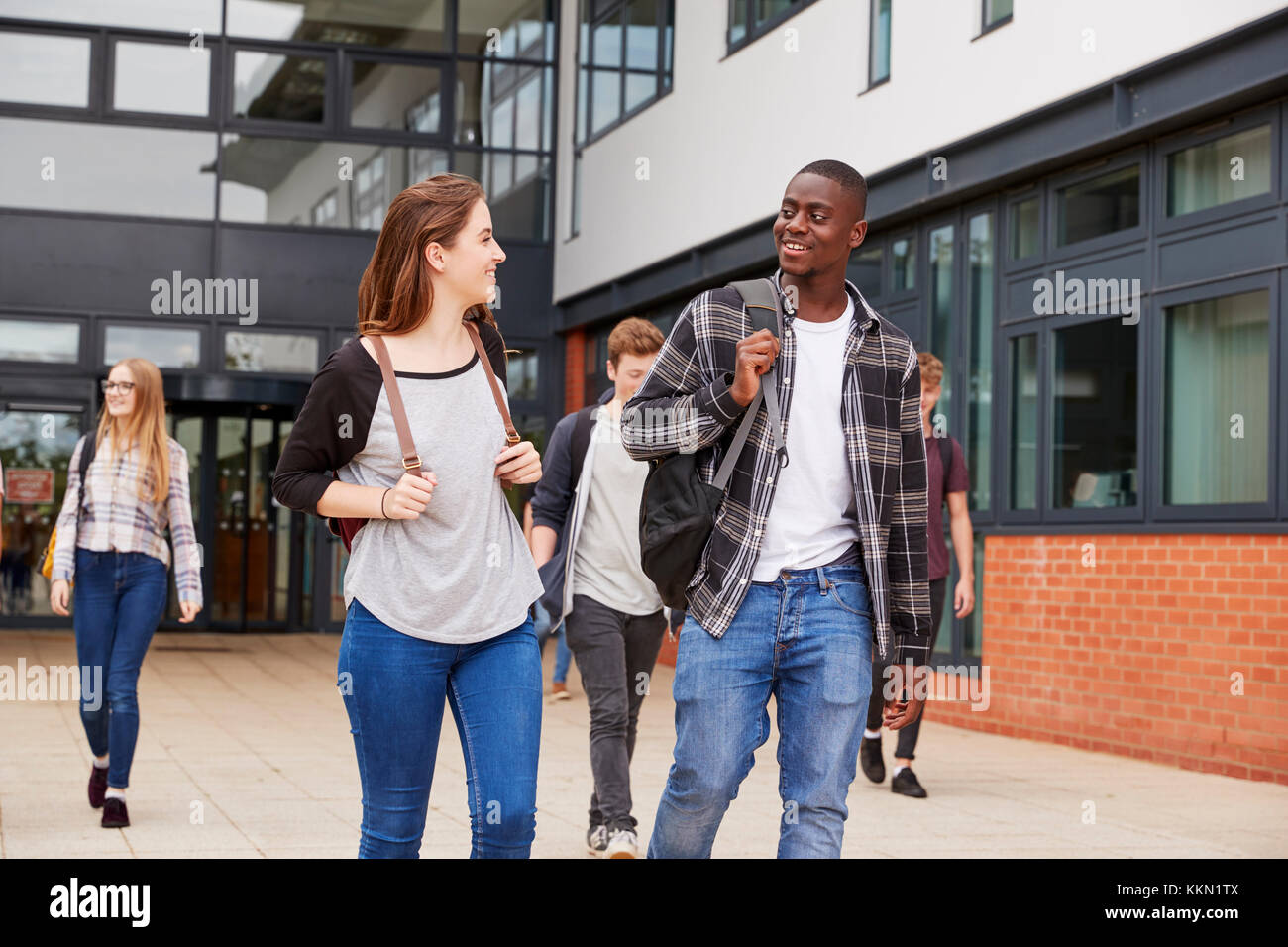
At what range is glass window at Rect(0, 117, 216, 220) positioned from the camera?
17.5 metres

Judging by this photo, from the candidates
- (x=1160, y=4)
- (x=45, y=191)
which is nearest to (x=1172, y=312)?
(x=1160, y=4)

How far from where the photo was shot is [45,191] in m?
17.5

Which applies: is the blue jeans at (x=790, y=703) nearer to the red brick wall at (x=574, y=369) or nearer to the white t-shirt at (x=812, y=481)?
the white t-shirt at (x=812, y=481)

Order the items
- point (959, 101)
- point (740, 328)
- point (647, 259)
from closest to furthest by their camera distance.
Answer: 1. point (740, 328)
2. point (959, 101)
3. point (647, 259)

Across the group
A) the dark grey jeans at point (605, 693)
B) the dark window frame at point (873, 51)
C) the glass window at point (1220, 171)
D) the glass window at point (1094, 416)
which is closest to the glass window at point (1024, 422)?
the glass window at point (1094, 416)

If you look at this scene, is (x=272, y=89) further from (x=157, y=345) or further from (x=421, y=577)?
(x=421, y=577)

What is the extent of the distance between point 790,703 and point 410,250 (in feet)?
4.31

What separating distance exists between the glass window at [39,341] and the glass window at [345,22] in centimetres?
386

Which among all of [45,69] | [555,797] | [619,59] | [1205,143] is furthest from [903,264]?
[45,69]

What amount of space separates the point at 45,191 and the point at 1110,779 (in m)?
13.6

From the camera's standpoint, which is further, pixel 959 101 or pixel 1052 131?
pixel 959 101

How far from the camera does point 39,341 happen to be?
17.4m

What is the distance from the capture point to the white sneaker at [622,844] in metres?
5.54
